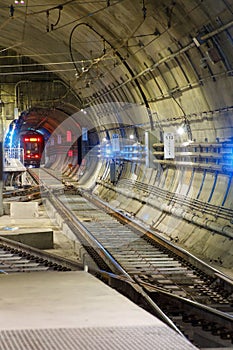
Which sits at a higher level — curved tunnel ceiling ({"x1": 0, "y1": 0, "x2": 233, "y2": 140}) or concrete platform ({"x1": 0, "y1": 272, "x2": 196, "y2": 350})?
curved tunnel ceiling ({"x1": 0, "y1": 0, "x2": 233, "y2": 140})

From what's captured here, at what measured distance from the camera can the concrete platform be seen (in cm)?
516

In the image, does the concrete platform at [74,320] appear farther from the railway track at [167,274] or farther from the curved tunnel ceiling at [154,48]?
the curved tunnel ceiling at [154,48]

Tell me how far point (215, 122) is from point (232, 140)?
3.89 ft

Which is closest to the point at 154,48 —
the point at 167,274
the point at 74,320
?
the point at 167,274

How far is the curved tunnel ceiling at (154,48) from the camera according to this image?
13562 millimetres

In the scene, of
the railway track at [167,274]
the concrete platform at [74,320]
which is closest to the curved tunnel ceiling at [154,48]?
the railway track at [167,274]

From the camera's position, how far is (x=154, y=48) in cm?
1711

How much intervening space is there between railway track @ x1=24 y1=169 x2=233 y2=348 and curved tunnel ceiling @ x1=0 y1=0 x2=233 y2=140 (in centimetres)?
306

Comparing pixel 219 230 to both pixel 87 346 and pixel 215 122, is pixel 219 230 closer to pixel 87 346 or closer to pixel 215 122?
pixel 215 122

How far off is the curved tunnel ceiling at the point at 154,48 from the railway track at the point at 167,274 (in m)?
3.06

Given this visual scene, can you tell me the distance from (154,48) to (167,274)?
24.3ft

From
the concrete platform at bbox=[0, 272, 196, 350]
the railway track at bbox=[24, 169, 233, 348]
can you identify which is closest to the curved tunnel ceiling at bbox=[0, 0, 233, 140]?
the railway track at bbox=[24, 169, 233, 348]

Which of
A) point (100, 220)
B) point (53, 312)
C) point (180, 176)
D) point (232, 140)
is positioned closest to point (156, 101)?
point (180, 176)

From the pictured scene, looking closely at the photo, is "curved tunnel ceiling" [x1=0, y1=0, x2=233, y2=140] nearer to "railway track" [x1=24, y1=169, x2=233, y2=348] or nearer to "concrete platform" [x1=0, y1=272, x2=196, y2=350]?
"railway track" [x1=24, y1=169, x2=233, y2=348]
